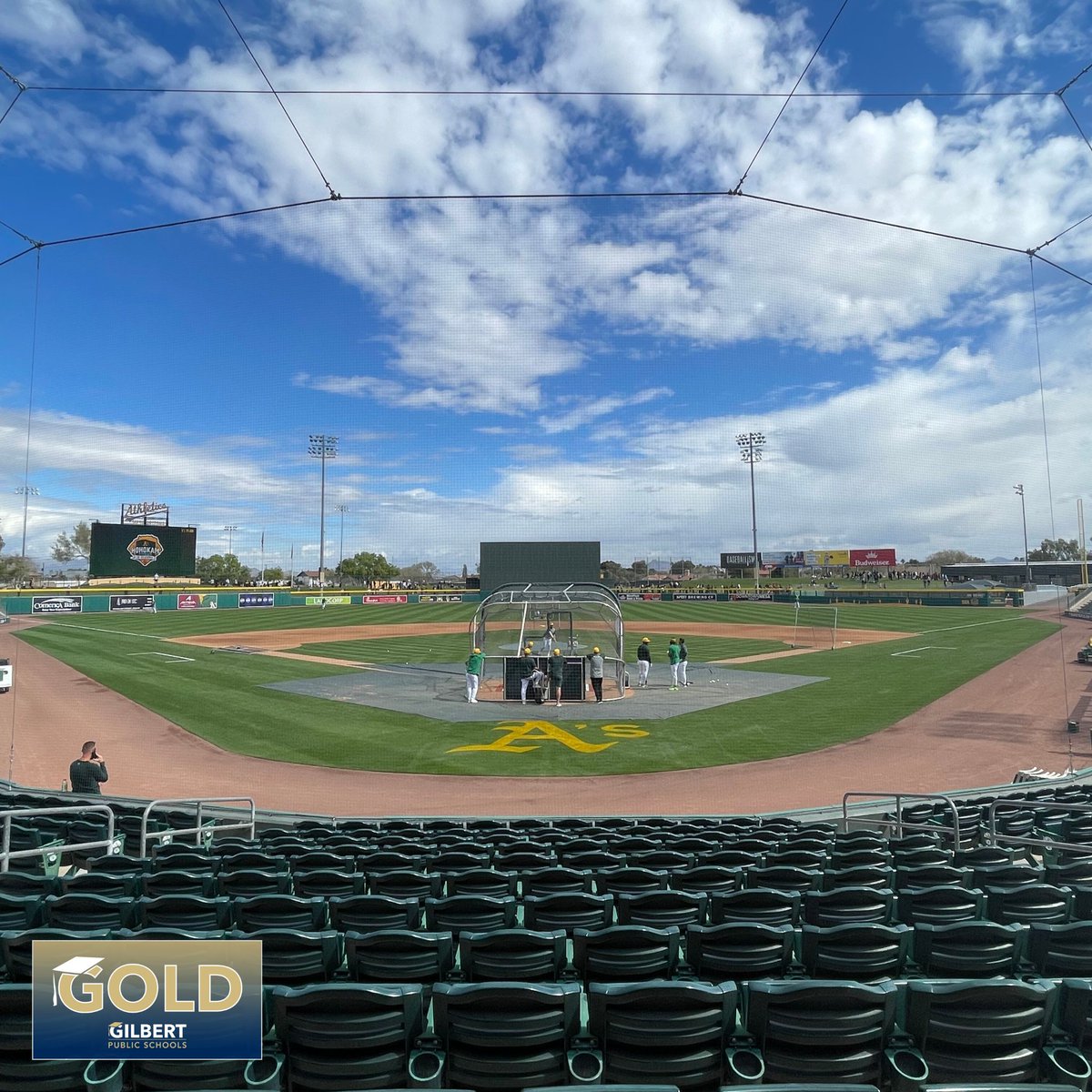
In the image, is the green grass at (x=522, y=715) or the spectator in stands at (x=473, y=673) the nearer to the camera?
the green grass at (x=522, y=715)

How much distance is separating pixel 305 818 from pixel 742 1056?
307 inches

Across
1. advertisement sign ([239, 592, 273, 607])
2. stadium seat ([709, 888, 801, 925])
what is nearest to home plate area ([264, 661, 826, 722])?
stadium seat ([709, 888, 801, 925])

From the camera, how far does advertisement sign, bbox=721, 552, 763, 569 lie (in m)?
120

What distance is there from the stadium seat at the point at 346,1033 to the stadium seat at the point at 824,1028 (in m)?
1.53

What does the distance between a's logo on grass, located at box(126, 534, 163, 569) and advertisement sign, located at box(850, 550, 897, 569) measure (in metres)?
103

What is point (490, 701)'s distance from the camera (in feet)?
69.4

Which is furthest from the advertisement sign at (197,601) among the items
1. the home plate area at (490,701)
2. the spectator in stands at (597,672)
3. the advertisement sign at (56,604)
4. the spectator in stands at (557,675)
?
the spectator in stands at (597,672)

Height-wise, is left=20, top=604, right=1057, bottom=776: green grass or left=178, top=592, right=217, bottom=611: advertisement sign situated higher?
left=178, top=592, right=217, bottom=611: advertisement sign

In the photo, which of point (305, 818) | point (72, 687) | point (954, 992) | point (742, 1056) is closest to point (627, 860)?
point (742, 1056)

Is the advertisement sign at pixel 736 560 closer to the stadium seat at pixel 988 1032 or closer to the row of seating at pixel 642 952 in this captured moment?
the row of seating at pixel 642 952

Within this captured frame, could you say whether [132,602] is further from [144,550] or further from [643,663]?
[643,663]

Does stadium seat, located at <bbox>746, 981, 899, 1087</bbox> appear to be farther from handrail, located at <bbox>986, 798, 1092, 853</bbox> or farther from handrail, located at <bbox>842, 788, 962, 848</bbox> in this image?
handrail, located at <bbox>842, 788, 962, 848</bbox>

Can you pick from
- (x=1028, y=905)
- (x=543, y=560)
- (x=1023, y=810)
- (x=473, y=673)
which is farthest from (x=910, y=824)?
(x=543, y=560)

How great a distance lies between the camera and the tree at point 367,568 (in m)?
125
